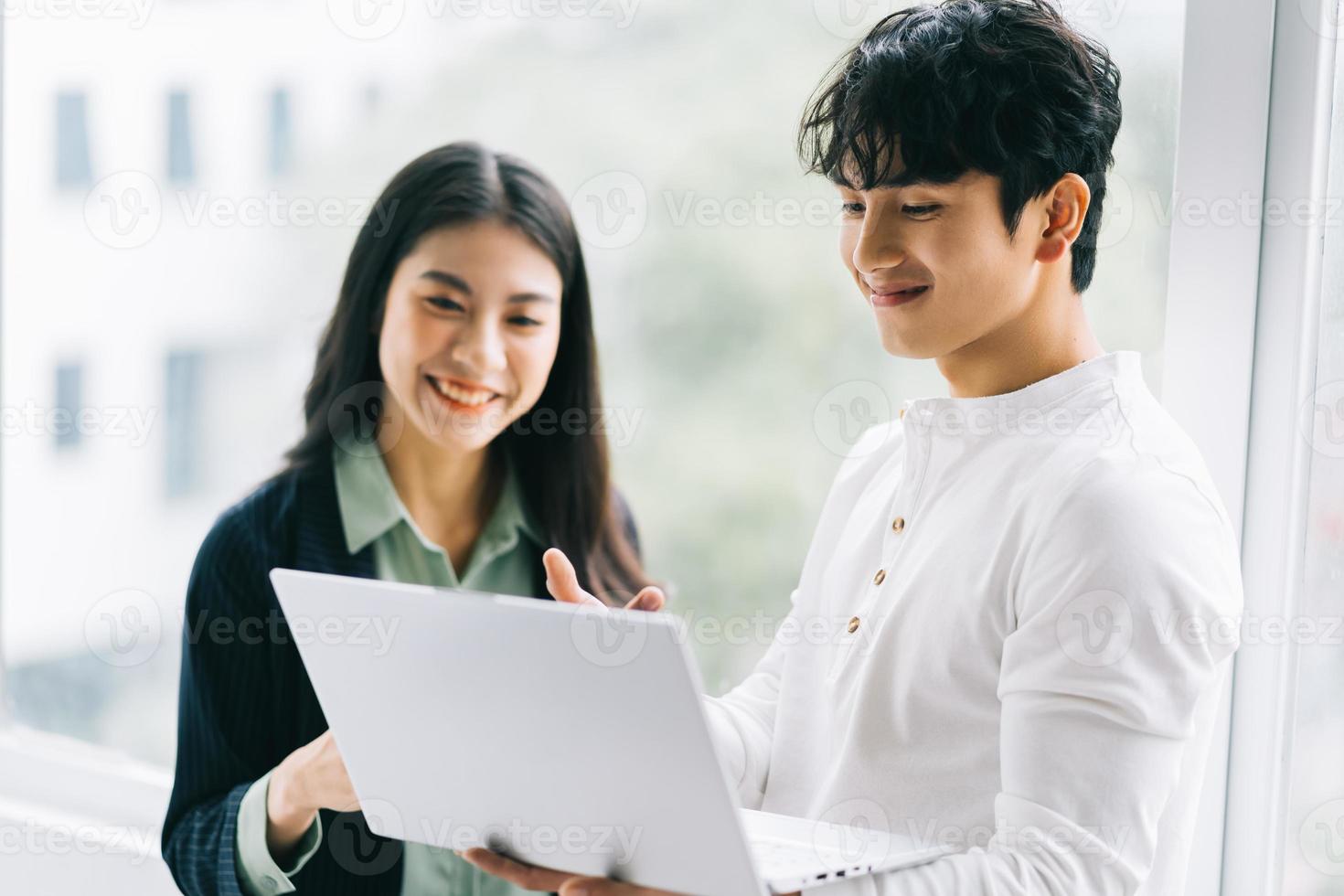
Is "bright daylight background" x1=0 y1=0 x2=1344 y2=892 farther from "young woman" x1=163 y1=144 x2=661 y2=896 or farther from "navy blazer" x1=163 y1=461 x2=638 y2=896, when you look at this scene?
"navy blazer" x1=163 y1=461 x2=638 y2=896

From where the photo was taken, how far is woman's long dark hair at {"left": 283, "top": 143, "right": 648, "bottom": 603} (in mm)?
1476

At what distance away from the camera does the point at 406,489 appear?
1558 millimetres

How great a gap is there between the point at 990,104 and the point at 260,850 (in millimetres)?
1002

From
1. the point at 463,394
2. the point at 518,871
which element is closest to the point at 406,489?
the point at 463,394

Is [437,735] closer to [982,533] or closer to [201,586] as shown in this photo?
[982,533]

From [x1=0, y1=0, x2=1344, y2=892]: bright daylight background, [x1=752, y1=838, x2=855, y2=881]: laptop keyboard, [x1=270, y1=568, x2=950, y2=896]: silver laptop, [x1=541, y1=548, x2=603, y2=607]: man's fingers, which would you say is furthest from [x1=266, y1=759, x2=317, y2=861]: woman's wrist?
[x1=0, y1=0, x2=1344, y2=892]: bright daylight background

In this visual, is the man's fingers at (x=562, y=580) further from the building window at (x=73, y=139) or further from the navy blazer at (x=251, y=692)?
the building window at (x=73, y=139)

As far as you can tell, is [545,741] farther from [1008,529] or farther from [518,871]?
[1008,529]

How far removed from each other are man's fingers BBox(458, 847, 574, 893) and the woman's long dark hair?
1.92 ft

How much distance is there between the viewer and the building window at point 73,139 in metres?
2.08

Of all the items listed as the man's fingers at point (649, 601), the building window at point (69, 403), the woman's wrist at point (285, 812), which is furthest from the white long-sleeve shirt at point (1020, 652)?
the building window at point (69, 403)

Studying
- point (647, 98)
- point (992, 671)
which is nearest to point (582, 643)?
point (992, 671)

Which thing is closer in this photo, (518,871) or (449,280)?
(518,871)

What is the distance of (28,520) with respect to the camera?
2188 millimetres
